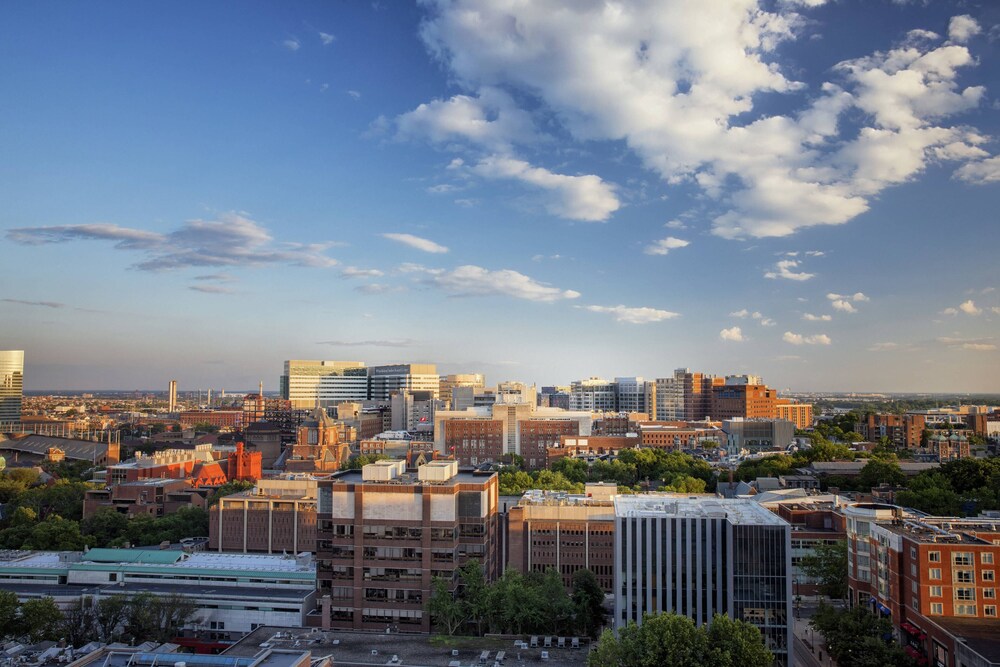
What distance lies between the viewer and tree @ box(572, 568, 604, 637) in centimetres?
5744

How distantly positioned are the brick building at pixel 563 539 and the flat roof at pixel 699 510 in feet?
43.7

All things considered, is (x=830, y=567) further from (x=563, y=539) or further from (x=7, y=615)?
(x=7, y=615)

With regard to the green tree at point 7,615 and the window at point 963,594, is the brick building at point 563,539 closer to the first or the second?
the window at point 963,594

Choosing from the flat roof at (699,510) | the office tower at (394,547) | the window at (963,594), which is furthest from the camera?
the office tower at (394,547)

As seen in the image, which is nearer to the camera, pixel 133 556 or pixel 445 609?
pixel 445 609

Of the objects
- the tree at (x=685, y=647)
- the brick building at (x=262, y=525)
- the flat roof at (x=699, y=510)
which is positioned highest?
the flat roof at (x=699, y=510)

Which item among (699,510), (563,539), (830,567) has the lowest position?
(830,567)

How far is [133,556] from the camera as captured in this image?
72.1m

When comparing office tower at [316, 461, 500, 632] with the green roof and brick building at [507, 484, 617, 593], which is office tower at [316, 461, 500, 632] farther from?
the green roof

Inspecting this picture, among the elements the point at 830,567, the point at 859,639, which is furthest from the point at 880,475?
the point at 859,639

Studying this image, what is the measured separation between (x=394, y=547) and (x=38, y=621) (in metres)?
25.2

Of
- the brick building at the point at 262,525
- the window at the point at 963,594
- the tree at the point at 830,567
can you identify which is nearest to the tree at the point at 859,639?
the window at the point at 963,594

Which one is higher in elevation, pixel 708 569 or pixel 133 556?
pixel 708 569

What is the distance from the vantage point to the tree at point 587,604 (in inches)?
2261
